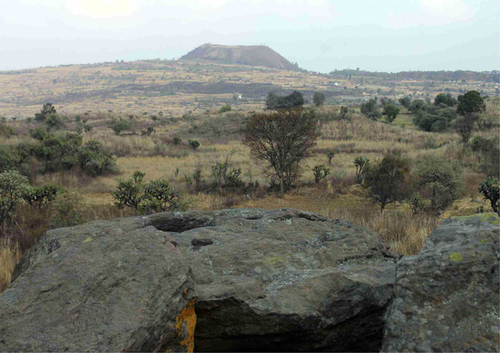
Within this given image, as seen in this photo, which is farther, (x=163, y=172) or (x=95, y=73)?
(x=95, y=73)

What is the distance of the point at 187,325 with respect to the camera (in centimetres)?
248

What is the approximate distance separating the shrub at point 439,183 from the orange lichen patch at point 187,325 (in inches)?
408

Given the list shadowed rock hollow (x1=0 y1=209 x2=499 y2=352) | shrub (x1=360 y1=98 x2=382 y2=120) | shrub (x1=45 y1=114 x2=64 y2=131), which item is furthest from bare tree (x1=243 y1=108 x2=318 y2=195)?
shrub (x1=360 y1=98 x2=382 y2=120)

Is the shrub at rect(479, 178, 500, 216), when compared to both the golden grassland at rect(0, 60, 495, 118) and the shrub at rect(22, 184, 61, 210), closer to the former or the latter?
the shrub at rect(22, 184, 61, 210)

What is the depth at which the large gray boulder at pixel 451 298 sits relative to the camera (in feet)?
6.59

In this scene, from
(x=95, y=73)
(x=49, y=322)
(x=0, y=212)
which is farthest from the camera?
(x=95, y=73)

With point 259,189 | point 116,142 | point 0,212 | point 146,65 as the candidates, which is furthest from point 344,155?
point 146,65

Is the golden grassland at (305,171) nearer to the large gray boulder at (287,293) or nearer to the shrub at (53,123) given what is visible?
the shrub at (53,123)

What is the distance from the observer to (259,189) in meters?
15.7

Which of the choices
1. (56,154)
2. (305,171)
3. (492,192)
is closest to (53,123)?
(56,154)

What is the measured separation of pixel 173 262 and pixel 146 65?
19015 cm

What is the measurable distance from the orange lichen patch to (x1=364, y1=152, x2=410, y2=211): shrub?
1025 cm

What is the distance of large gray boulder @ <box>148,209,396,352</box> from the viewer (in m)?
2.67

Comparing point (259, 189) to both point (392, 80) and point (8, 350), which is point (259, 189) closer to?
point (8, 350)
